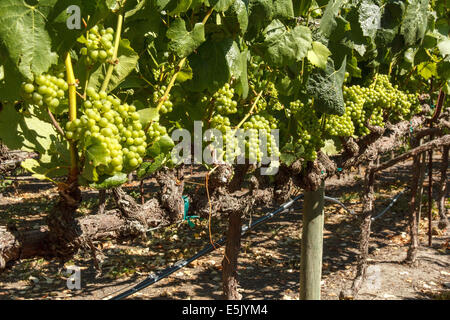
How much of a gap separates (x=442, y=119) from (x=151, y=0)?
424 cm

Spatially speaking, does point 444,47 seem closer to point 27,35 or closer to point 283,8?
point 283,8

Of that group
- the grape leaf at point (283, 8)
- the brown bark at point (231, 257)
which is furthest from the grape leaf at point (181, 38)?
the brown bark at point (231, 257)

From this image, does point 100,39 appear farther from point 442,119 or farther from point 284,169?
point 442,119

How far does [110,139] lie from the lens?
1.06 meters

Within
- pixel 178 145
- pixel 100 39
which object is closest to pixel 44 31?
pixel 100 39

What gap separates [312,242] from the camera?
3.43 m

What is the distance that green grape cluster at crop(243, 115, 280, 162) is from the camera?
6.06 feet

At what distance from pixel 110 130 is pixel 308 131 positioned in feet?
4.89

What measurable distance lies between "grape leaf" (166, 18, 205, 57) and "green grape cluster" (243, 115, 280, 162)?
622 mm

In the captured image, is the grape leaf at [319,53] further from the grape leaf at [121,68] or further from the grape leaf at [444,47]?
the grape leaf at [444,47]

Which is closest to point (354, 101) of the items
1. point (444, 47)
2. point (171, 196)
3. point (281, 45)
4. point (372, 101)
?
point (372, 101)

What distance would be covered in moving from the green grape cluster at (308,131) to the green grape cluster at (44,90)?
1.42 m
